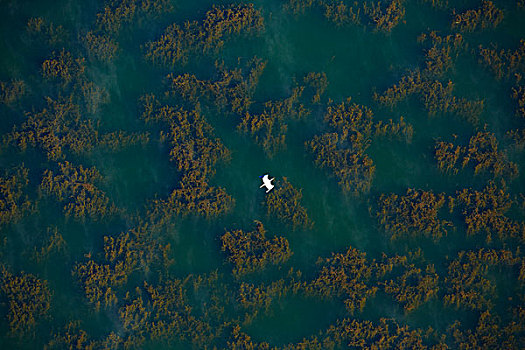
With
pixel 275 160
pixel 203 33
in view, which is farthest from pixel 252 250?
pixel 203 33

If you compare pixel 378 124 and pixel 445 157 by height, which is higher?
pixel 378 124

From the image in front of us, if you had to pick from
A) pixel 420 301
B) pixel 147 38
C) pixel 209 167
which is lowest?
pixel 420 301

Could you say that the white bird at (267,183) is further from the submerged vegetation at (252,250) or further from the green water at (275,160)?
the submerged vegetation at (252,250)

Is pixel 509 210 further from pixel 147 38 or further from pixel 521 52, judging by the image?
pixel 147 38

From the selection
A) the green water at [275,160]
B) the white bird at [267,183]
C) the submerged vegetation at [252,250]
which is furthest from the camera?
the white bird at [267,183]

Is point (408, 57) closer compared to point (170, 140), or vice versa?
point (170, 140)

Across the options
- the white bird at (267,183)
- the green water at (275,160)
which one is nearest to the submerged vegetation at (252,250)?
the green water at (275,160)

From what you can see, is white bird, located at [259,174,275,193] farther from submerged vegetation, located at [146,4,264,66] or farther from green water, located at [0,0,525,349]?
submerged vegetation, located at [146,4,264,66]

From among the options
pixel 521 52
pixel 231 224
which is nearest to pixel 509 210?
pixel 521 52
